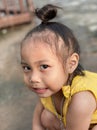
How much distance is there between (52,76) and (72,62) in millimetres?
158

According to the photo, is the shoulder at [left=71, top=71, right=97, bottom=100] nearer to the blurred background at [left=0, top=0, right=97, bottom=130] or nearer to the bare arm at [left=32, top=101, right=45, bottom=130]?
the bare arm at [left=32, top=101, right=45, bottom=130]

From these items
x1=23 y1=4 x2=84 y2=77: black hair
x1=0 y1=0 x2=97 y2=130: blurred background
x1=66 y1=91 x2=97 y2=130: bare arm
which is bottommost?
x1=0 y1=0 x2=97 y2=130: blurred background

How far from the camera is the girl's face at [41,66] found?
198cm

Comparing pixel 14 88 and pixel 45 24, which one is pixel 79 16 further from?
pixel 45 24

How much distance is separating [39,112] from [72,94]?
56cm

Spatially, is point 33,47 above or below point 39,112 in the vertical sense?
above

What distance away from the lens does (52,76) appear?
200cm

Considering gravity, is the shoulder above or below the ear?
below

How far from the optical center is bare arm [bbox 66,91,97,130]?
6.57 ft

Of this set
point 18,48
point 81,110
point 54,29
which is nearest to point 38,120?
point 81,110

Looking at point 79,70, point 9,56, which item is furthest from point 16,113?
point 9,56

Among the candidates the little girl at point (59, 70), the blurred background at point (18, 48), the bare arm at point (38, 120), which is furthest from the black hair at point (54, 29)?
the blurred background at point (18, 48)

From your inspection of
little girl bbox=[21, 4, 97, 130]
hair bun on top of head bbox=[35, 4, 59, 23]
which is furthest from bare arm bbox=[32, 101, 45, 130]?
hair bun on top of head bbox=[35, 4, 59, 23]

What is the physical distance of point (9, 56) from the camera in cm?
423
